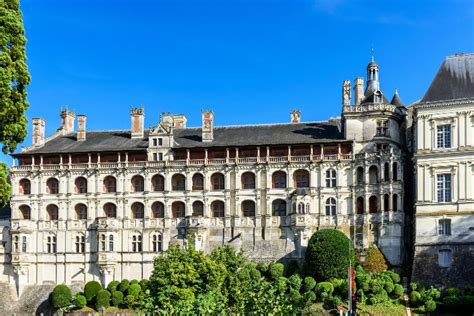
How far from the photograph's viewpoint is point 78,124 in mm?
83188

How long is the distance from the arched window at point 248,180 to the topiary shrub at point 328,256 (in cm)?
1207

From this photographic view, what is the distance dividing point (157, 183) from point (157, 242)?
6.24 meters

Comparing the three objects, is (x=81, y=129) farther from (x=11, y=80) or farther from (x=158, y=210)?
(x=11, y=80)

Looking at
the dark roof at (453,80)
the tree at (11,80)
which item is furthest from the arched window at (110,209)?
the tree at (11,80)

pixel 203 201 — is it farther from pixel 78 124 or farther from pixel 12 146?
pixel 12 146

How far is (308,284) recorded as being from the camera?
208 feet

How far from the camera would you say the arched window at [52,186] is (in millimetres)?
79938

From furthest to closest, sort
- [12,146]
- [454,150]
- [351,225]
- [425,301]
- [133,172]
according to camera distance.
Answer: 1. [133,172]
2. [351,225]
3. [454,150]
4. [425,301]
5. [12,146]

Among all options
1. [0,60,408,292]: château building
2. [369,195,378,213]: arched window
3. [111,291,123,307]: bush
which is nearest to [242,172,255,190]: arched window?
[0,60,408,292]: château building

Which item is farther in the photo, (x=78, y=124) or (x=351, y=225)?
(x=78, y=124)

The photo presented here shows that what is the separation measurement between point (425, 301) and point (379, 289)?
3.70 meters

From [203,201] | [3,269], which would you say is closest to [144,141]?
[203,201]

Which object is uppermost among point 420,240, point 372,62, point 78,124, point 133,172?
point 372,62

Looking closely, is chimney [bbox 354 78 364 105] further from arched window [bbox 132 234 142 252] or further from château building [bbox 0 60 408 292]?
arched window [bbox 132 234 142 252]
